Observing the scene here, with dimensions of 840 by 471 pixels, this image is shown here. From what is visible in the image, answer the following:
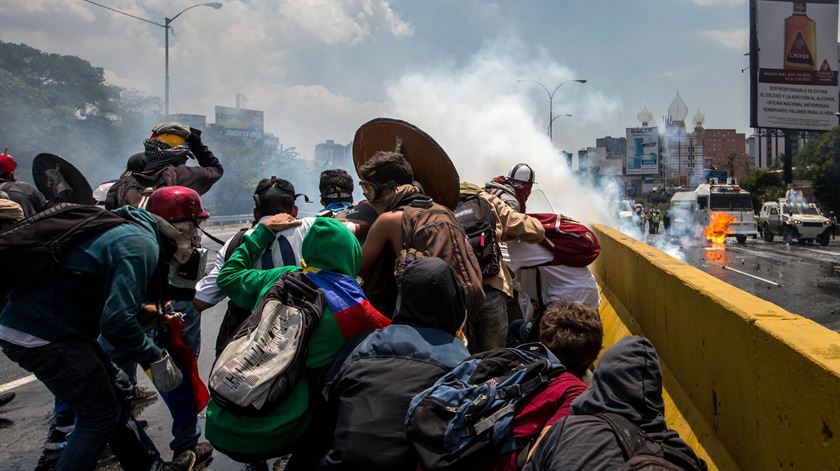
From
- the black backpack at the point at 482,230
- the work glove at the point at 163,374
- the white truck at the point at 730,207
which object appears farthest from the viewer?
the white truck at the point at 730,207

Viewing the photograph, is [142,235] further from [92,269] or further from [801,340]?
[801,340]

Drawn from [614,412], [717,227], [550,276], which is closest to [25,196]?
[550,276]

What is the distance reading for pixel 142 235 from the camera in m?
3.09

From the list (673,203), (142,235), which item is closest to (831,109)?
(673,203)

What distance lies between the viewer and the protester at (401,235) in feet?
10.5

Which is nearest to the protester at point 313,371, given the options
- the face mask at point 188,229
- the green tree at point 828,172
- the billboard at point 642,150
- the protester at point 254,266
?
the protester at point 254,266

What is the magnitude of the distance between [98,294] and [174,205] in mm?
703

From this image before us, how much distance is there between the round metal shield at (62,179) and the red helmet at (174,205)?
1.98 metres

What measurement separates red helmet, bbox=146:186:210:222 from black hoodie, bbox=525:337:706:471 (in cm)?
245

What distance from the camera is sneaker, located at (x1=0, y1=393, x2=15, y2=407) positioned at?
16.5 ft

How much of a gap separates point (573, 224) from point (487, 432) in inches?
112

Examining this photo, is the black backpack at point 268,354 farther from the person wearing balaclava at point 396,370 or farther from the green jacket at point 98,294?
the green jacket at point 98,294

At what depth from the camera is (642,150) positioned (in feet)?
353

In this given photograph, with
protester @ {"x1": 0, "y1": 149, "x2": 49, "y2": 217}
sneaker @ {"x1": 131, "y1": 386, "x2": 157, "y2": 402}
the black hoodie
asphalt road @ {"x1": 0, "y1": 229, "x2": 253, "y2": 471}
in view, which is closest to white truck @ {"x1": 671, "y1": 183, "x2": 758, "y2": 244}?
asphalt road @ {"x1": 0, "y1": 229, "x2": 253, "y2": 471}
